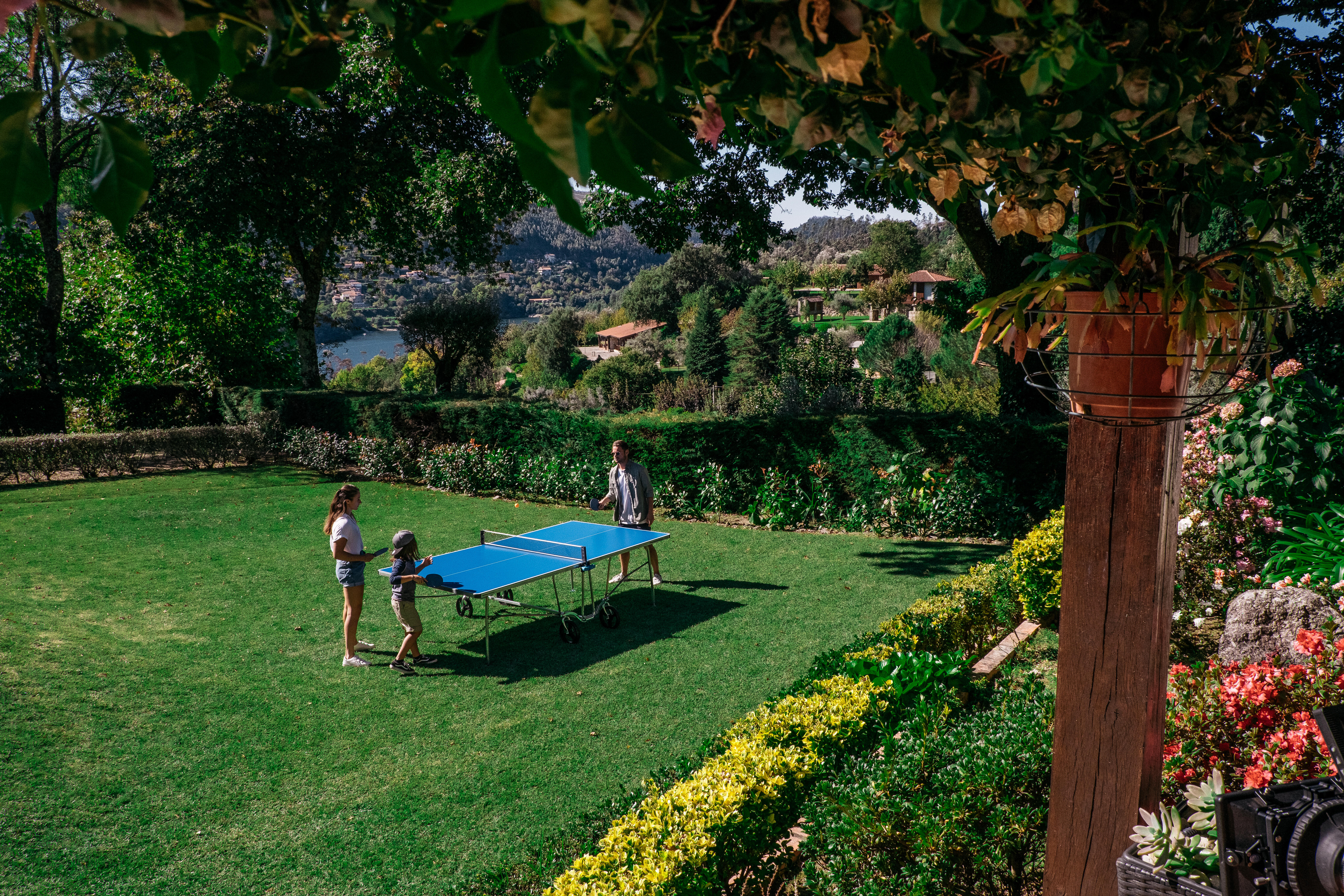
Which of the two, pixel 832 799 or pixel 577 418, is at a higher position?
pixel 577 418

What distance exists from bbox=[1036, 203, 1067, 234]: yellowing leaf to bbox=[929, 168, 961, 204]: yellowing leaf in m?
0.21

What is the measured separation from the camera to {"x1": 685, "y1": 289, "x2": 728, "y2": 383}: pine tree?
1804 inches

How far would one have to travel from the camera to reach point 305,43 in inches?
42.7

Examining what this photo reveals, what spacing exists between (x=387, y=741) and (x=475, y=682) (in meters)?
1.19

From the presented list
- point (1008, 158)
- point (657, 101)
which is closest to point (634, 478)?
point (1008, 158)

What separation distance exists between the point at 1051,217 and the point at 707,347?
44871mm

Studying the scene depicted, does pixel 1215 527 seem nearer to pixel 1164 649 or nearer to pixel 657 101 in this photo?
pixel 1164 649

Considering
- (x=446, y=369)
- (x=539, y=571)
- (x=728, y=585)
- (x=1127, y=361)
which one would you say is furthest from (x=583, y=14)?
(x=446, y=369)

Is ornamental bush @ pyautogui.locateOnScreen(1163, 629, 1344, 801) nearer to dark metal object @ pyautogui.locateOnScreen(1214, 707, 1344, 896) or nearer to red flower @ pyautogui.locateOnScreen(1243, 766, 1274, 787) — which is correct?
red flower @ pyautogui.locateOnScreen(1243, 766, 1274, 787)

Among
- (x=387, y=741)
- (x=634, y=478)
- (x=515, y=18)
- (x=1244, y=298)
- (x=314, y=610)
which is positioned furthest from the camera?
(x=634, y=478)

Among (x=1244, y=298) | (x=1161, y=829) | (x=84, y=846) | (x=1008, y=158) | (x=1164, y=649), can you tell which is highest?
(x=1008, y=158)

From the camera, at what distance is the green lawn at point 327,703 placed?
4.95 metres

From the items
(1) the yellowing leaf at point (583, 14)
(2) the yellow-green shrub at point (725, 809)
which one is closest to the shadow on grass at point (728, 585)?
(2) the yellow-green shrub at point (725, 809)

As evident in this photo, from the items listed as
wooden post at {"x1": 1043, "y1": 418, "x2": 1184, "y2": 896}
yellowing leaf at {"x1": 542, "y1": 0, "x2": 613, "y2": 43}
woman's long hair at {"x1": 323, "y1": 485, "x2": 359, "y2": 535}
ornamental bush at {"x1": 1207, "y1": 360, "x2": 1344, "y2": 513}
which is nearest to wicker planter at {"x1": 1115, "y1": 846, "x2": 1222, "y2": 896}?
wooden post at {"x1": 1043, "y1": 418, "x2": 1184, "y2": 896}
